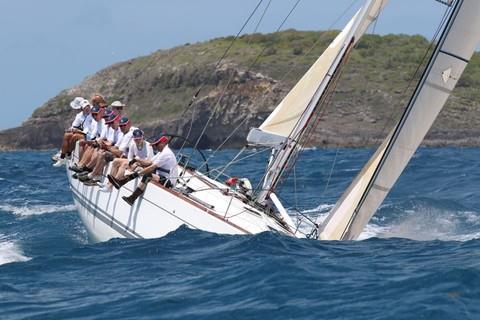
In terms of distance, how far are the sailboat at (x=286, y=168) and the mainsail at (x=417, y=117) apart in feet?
0.04

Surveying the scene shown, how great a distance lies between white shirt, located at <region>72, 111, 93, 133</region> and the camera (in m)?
17.7

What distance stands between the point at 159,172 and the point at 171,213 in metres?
1.23

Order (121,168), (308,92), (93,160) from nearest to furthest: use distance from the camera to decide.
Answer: (121,168) < (308,92) < (93,160)

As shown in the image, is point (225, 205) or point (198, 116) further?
point (198, 116)

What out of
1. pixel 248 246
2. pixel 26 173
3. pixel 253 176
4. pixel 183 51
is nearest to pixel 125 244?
pixel 248 246

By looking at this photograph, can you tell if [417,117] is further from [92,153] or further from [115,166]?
[92,153]

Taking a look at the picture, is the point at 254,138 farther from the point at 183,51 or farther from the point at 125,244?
the point at 183,51

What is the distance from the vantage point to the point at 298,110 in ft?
48.9

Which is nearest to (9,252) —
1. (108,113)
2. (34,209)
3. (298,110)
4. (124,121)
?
(124,121)

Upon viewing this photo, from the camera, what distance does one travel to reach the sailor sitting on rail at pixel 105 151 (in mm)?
15242

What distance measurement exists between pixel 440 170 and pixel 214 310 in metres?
19.4

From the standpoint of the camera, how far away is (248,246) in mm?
12305

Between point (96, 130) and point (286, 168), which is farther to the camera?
point (96, 130)

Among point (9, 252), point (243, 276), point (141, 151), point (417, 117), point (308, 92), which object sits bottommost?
point (9, 252)
